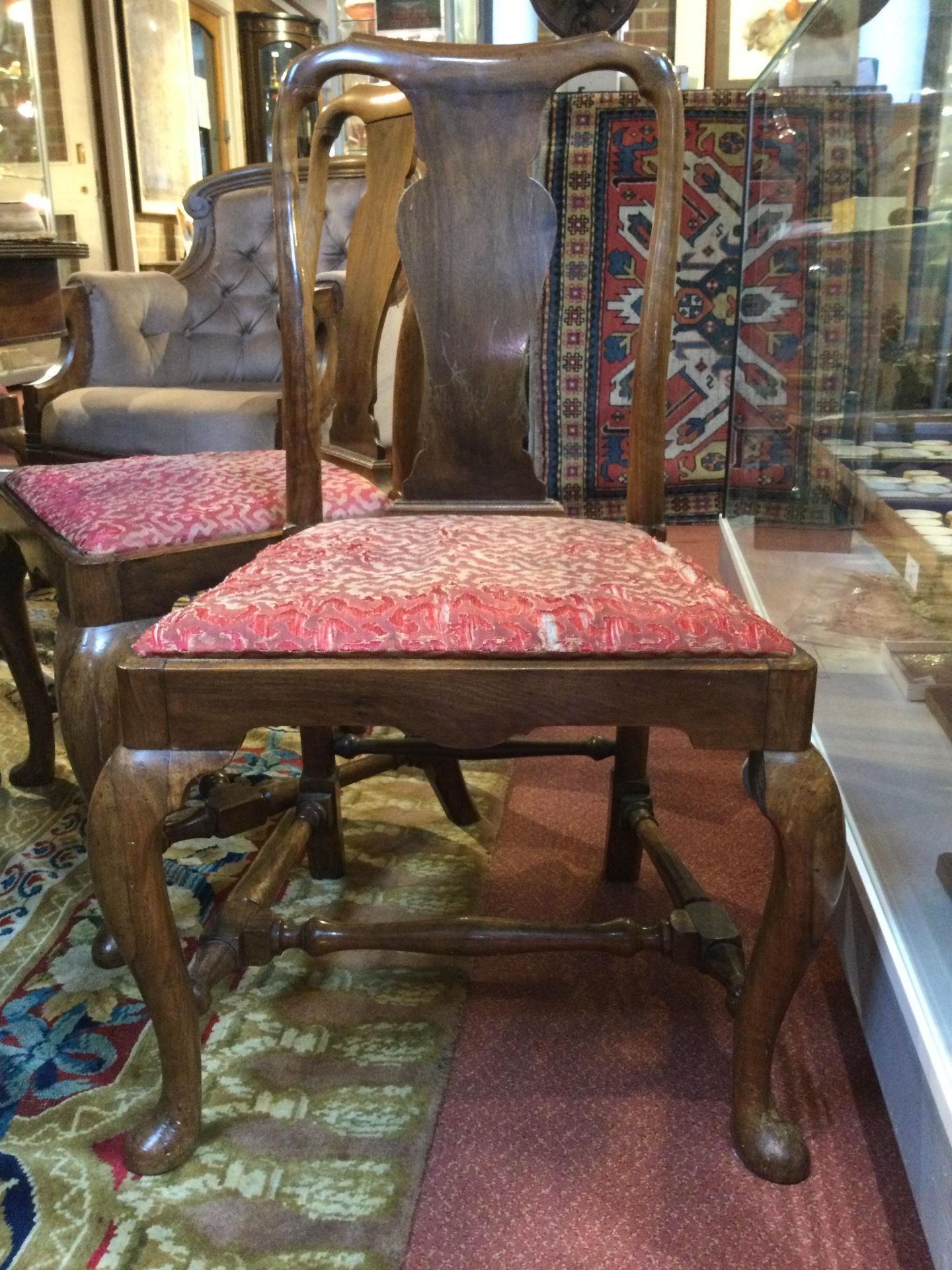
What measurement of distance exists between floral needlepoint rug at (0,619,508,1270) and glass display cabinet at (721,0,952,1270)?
17.2 inches

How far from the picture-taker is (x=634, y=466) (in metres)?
1.19

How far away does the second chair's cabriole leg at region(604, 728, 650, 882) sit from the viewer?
1.30 metres

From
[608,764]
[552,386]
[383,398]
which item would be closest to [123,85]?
[383,398]

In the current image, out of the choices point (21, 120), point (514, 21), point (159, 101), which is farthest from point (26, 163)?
point (514, 21)

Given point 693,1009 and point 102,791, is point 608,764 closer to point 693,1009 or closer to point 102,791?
point 693,1009

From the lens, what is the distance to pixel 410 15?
430 cm

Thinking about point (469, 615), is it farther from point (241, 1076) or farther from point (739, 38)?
point (739, 38)

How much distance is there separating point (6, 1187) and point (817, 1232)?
0.67m

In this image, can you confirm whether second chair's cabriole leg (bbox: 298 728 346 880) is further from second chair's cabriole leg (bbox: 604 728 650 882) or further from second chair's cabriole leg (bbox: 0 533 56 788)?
second chair's cabriole leg (bbox: 0 533 56 788)

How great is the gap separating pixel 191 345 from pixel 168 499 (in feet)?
7.31

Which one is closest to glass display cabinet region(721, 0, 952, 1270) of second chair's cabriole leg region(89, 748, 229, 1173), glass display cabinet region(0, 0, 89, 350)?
second chair's cabriole leg region(89, 748, 229, 1173)

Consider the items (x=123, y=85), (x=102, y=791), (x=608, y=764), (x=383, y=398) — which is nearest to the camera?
(x=102, y=791)

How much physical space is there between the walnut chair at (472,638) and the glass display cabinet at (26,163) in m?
2.53

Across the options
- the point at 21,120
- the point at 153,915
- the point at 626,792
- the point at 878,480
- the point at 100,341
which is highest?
the point at 21,120
